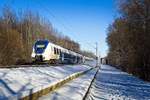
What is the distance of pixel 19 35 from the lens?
2670 inches

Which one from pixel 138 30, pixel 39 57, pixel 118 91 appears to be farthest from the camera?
pixel 39 57

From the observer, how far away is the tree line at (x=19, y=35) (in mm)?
57737

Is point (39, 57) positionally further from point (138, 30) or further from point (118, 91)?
point (118, 91)

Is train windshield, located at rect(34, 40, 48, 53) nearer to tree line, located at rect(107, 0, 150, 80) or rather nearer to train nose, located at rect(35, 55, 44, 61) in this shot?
train nose, located at rect(35, 55, 44, 61)

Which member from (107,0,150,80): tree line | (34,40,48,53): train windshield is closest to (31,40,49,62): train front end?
(34,40,48,53): train windshield

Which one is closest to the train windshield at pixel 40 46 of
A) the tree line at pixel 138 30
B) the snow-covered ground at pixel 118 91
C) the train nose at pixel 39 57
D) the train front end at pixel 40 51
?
the train front end at pixel 40 51

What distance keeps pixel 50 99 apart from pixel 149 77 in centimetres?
2927

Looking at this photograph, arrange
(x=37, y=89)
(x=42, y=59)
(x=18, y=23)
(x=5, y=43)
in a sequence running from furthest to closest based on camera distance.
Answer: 1. (x=18, y=23)
2. (x=5, y=43)
3. (x=42, y=59)
4. (x=37, y=89)

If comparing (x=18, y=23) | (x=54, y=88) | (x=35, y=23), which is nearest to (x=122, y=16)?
(x=54, y=88)

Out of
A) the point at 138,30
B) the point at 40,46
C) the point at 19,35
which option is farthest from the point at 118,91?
the point at 19,35

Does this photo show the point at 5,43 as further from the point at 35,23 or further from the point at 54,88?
the point at 54,88

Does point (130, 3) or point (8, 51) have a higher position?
point (130, 3)

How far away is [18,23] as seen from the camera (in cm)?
8419

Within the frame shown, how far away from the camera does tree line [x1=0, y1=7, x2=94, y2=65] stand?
57.7 metres
